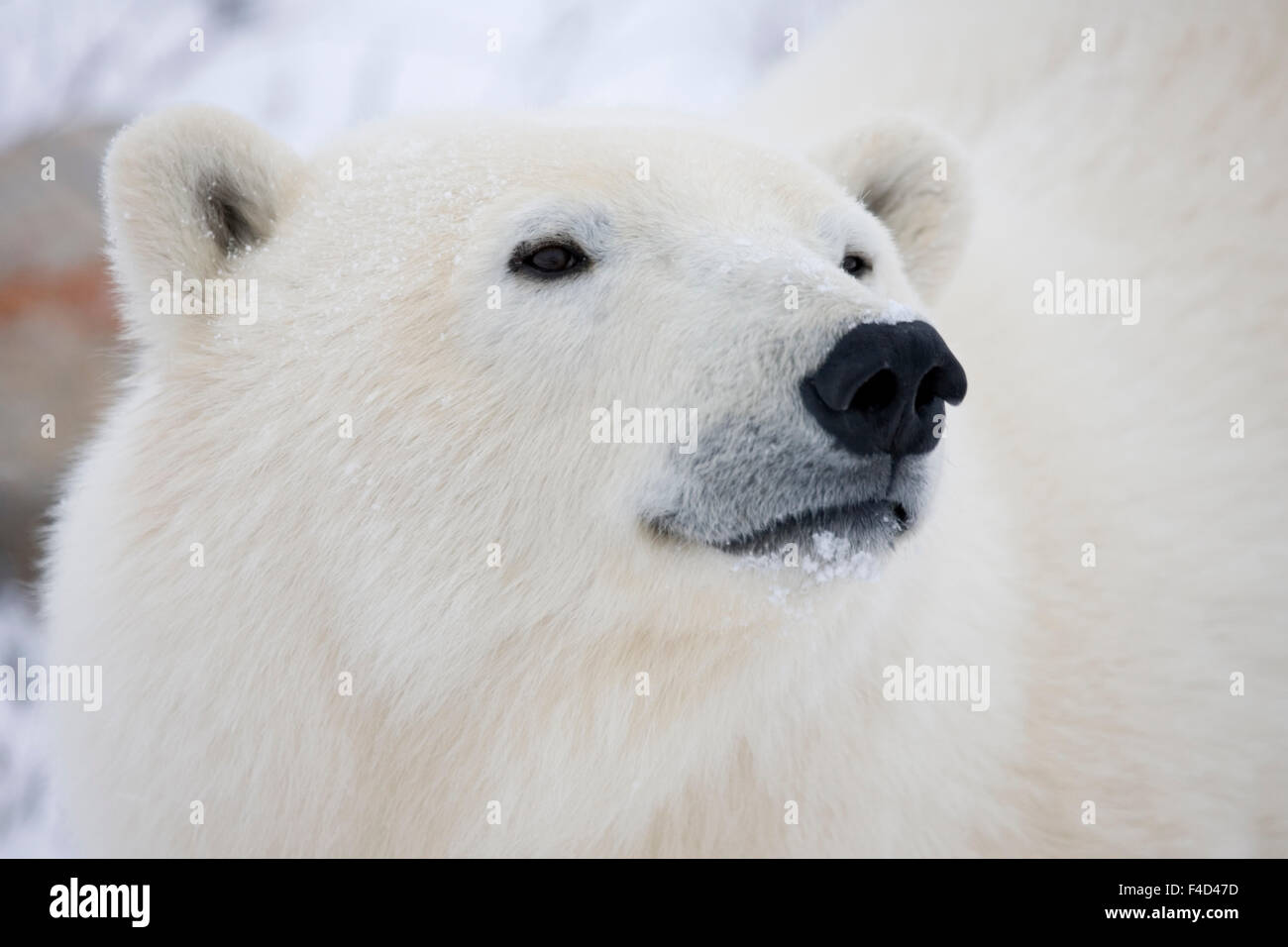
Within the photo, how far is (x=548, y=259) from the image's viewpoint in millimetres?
2123

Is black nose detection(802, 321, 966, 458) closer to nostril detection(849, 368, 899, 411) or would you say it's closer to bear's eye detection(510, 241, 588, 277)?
nostril detection(849, 368, 899, 411)

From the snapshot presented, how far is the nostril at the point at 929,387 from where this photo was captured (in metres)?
1.77

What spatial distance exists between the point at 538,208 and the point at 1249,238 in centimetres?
235

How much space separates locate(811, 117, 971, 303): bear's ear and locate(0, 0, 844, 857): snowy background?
268cm

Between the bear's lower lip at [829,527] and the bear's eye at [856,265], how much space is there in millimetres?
733

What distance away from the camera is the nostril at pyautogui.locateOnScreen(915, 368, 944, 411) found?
1.77 metres

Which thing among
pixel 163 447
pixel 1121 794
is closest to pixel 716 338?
pixel 163 447

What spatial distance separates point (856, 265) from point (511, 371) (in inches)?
33.9

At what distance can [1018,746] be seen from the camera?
2.48m
